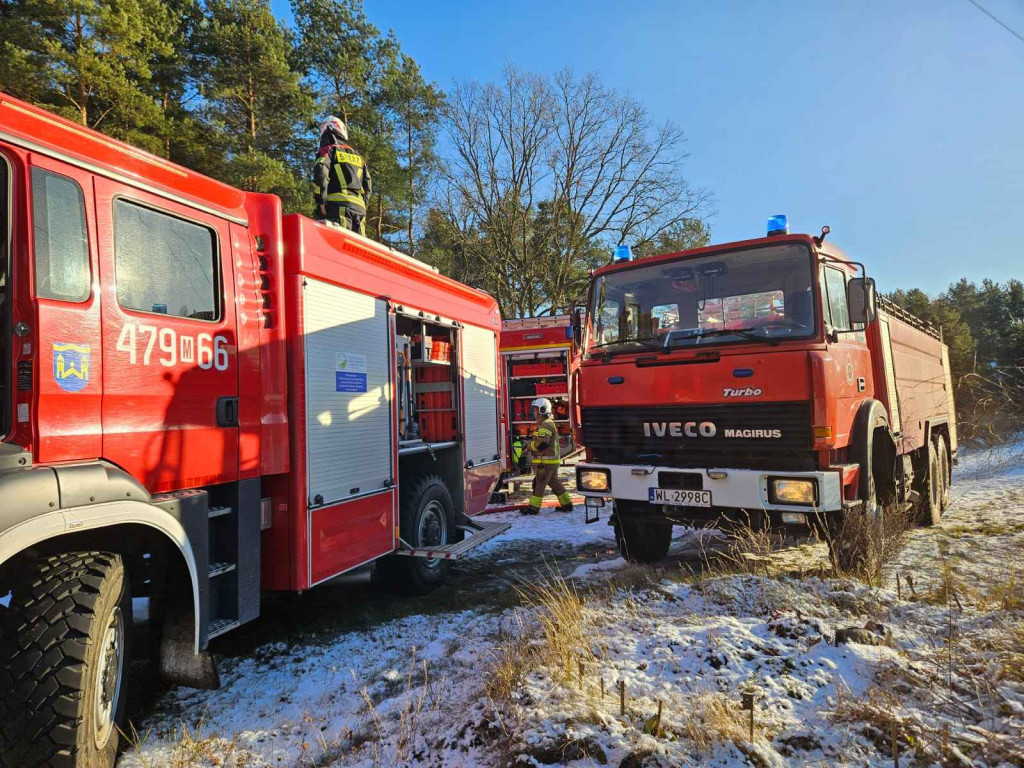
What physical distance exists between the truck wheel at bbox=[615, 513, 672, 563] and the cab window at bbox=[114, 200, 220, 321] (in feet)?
12.6

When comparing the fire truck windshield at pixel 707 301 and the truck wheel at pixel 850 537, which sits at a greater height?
the fire truck windshield at pixel 707 301

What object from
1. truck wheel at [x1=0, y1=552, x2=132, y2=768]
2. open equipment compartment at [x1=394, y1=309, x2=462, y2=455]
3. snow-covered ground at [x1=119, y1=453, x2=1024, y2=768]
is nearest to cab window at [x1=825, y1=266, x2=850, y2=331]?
snow-covered ground at [x1=119, y1=453, x2=1024, y2=768]

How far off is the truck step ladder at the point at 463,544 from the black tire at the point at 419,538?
0.14 metres

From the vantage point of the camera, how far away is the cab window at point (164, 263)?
291cm

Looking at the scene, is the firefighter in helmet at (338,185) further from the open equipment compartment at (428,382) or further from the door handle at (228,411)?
the door handle at (228,411)

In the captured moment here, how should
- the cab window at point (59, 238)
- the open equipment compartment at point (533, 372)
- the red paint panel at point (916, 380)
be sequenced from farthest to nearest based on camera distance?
the open equipment compartment at point (533, 372), the red paint panel at point (916, 380), the cab window at point (59, 238)

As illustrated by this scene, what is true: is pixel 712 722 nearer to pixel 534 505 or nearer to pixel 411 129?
pixel 534 505

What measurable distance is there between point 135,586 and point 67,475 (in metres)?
0.97

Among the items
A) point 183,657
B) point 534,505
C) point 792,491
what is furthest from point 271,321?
point 534,505

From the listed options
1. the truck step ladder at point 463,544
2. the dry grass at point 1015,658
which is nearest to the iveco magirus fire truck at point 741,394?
the truck step ladder at point 463,544

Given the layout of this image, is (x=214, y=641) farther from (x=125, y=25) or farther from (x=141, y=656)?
(x=125, y=25)

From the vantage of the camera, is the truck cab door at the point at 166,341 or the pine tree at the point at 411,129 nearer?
the truck cab door at the point at 166,341

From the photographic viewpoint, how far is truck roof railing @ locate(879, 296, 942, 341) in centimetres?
628

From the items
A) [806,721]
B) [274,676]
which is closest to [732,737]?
[806,721]
